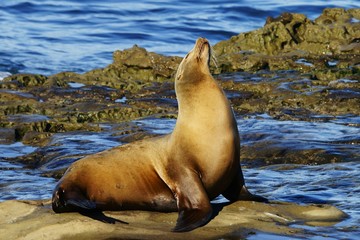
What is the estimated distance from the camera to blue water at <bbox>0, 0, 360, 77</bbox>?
2069cm

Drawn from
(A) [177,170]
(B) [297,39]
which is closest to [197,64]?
(A) [177,170]

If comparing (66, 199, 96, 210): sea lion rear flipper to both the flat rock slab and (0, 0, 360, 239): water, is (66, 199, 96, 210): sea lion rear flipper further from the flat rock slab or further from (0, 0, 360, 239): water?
(0, 0, 360, 239): water

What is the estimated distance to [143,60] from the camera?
14578 mm

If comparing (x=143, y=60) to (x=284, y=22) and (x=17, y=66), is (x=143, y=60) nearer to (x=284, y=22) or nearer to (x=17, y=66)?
(x=284, y=22)

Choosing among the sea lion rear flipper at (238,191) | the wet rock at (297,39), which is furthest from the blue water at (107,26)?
the sea lion rear flipper at (238,191)

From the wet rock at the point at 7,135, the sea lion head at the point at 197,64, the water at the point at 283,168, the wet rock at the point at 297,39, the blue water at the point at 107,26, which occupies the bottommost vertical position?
the blue water at the point at 107,26

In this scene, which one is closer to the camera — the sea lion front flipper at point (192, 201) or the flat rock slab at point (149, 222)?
the flat rock slab at point (149, 222)

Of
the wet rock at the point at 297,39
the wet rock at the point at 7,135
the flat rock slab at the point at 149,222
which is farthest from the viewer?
the wet rock at the point at 297,39

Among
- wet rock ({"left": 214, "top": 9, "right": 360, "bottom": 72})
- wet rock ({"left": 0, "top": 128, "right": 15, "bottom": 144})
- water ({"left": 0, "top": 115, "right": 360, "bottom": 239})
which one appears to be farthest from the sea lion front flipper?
wet rock ({"left": 214, "top": 9, "right": 360, "bottom": 72})

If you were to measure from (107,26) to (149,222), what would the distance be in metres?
20.0

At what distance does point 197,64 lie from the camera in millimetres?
6465

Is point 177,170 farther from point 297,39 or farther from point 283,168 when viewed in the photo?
point 297,39

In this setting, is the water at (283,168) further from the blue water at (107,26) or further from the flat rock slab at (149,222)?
the blue water at (107,26)

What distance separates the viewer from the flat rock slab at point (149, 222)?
215 inches
